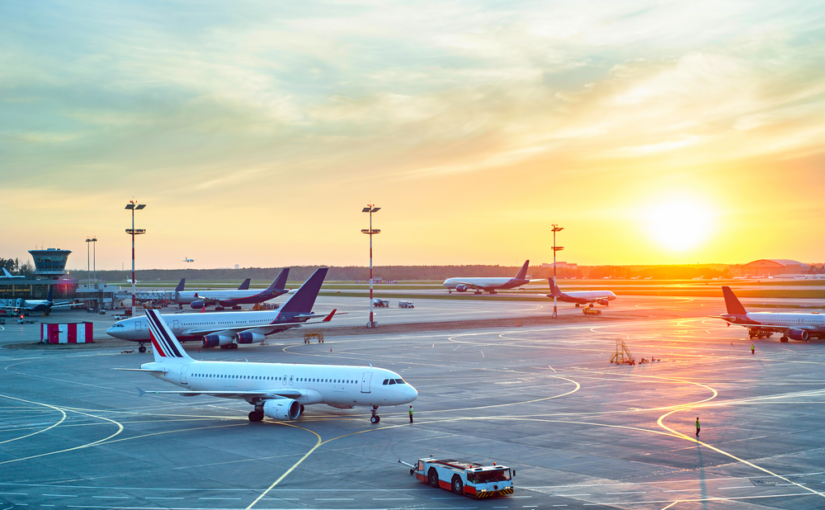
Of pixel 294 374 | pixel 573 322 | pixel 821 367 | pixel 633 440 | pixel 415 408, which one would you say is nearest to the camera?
pixel 633 440

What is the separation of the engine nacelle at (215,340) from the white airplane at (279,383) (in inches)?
1423

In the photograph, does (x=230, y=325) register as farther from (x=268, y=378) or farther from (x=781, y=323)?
(x=781, y=323)

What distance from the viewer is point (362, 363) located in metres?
68.9

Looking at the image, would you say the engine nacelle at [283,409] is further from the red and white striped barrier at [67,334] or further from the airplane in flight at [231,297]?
the airplane in flight at [231,297]

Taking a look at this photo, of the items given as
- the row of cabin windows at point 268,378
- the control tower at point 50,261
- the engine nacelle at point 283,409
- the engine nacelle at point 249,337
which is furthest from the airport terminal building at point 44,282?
the engine nacelle at point 283,409

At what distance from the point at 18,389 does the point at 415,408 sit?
33.8 m

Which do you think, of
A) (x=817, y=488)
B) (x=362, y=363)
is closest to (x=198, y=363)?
(x=362, y=363)

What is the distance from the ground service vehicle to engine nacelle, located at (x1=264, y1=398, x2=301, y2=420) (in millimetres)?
13173

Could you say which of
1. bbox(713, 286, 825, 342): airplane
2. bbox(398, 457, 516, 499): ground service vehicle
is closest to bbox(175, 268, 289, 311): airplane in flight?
bbox(713, 286, 825, 342): airplane

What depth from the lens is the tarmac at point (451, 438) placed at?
2744cm

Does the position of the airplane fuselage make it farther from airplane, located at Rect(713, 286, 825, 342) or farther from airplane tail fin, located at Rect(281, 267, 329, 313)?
airplane, located at Rect(713, 286, 825, 342)

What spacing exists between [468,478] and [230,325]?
61.3m

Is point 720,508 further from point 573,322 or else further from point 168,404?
point 573,322

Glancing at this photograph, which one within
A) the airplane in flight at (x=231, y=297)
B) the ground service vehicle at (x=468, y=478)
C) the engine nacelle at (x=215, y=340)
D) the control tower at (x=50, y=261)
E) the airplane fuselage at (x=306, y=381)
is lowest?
the ground service vehicle at (x=468, y=478)
